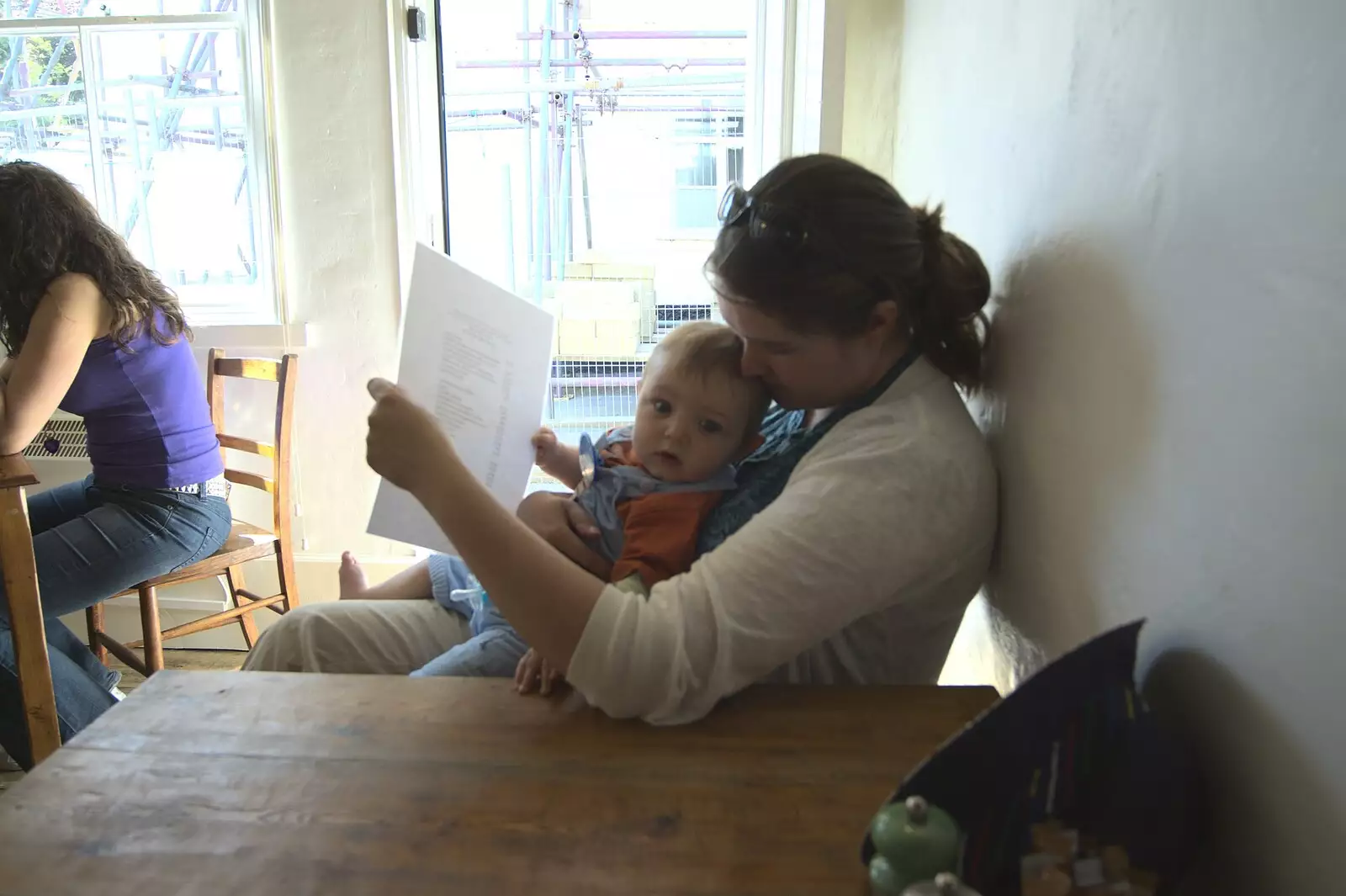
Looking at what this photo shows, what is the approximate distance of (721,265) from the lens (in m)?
1.06

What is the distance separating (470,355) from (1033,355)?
0.70 metres

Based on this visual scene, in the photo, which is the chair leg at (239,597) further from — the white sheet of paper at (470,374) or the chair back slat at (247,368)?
the white sheet of paper at (470,374)

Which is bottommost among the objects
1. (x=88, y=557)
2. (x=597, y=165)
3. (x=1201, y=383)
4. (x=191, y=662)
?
(x=191, y=662)

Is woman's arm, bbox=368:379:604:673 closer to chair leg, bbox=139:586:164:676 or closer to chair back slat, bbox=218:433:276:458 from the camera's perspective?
chair leg, bbox=139:586:164:676

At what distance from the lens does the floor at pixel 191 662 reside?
8.96 feet

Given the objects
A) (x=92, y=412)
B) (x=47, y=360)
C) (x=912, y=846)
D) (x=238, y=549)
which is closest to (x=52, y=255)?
(x=47, y=360)

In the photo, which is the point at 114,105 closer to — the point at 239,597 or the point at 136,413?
the point at 136,413

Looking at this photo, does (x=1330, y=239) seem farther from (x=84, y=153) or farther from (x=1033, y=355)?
(x=84, y=153)


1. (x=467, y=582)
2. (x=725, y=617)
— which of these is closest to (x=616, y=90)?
(x=467, y=582)

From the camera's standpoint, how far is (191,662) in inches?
113

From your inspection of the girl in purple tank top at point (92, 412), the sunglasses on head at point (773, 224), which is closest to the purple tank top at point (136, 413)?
the girl in purple tank top at point (92, 412)

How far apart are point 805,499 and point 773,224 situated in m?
0.32

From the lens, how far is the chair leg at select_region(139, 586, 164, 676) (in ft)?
7.19

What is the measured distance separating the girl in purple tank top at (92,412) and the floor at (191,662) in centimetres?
62
